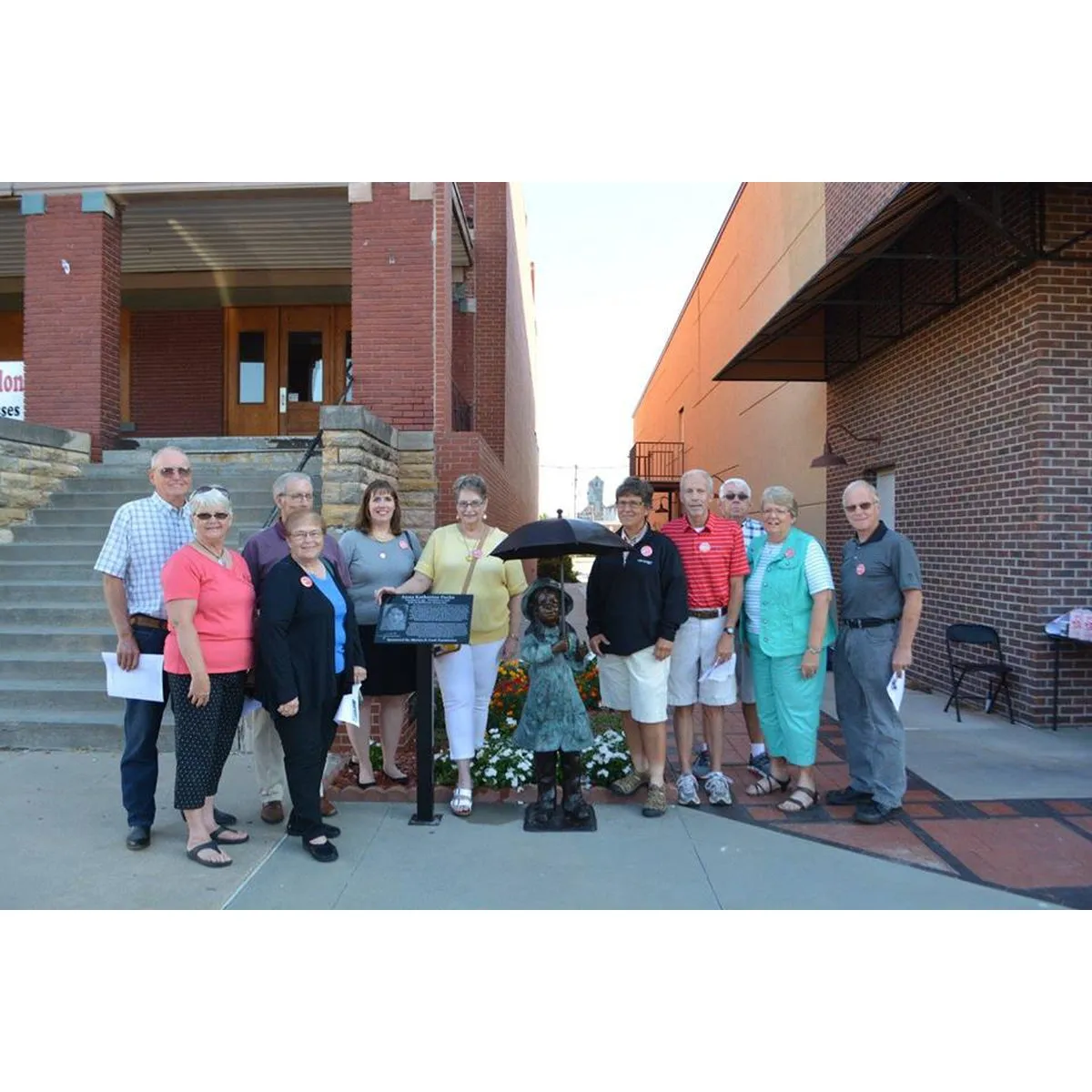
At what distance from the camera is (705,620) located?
4.89 metres

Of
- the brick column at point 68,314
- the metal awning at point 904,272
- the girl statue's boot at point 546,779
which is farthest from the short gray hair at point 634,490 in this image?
the brick column at point 68,314

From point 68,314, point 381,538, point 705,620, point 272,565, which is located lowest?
point 705,620

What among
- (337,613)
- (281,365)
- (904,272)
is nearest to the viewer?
(337,613)

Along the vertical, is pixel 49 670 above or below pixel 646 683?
below

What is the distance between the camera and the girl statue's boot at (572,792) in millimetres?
4465

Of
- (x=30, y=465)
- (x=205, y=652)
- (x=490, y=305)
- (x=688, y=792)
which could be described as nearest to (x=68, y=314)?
(x=30, y=465)

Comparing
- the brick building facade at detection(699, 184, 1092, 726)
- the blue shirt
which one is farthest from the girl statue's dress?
the brick building facade at detection(699, 184, 1092, 726)

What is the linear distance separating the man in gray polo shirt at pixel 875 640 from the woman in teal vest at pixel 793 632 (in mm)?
167

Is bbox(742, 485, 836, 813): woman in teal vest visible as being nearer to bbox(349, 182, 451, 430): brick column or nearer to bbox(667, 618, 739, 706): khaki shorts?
bbox(667, 618, 739, 706): khaki shorts

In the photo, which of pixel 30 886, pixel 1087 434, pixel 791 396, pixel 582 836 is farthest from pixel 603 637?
pixel 791 396

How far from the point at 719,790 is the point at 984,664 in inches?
140

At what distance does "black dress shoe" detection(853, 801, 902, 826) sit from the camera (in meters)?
4.45

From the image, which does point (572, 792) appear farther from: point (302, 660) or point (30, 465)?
point (30, 465)

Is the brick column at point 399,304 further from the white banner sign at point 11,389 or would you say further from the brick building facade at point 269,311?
the white banner sign at point 11,389
